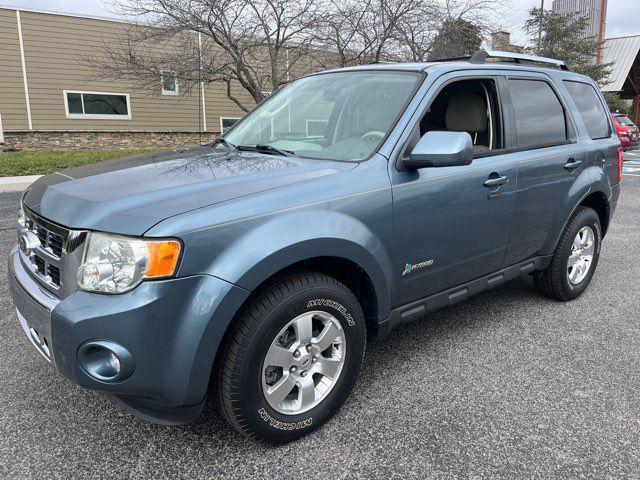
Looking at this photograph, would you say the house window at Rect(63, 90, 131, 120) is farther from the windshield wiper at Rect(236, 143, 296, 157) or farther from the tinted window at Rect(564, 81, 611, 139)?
the tinted window at Rect(564, 81, 611, 139)

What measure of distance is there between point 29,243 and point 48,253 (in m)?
Answer: 0.29

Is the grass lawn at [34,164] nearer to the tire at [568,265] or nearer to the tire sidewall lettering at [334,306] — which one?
the tire at [568,265]

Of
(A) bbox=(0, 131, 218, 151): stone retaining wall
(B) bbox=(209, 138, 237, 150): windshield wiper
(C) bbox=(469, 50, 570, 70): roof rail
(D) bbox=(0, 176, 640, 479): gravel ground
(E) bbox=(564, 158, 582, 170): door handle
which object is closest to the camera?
(D) bbox=(0, 176, 640, 479): gravel ground

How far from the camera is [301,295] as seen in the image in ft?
7.55

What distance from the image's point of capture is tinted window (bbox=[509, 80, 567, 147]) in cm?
357

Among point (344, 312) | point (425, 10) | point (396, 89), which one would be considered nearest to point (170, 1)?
point (425, 10)

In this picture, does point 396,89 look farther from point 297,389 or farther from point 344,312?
point 297,389

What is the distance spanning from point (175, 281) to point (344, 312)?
2.81 ft

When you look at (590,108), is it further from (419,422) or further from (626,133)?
(626,133)

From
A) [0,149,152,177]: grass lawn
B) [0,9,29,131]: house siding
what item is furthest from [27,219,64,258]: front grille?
[0,9,29,131]: house siding

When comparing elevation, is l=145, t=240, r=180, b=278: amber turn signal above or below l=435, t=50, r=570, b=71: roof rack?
below

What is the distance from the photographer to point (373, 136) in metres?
2.88

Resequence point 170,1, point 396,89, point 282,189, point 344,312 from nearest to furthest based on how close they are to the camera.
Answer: point 282,189, point 344,312, point 396,89, point 170,1

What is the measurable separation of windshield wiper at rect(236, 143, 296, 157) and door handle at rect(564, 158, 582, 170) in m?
2.14
